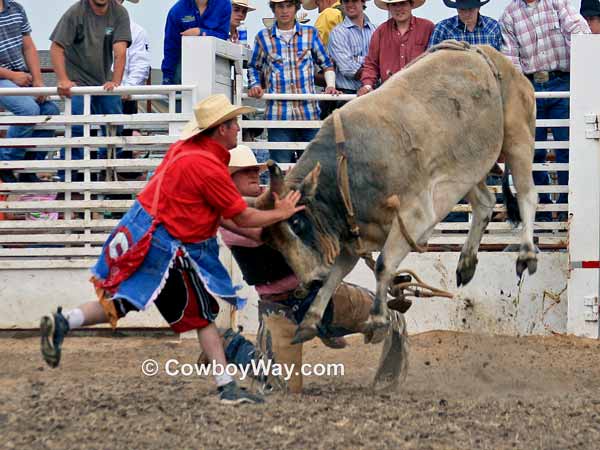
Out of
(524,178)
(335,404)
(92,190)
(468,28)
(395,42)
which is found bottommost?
(335,404)

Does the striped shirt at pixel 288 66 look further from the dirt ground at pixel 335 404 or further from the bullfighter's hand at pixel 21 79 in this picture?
the dirt ground at pixel 335 404

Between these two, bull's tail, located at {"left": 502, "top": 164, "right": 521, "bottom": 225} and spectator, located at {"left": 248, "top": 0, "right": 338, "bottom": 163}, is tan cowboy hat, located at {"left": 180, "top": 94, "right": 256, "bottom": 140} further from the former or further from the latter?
spectator, located at {"left": 248, "top": 0, "right": 338, "bottom": 163}

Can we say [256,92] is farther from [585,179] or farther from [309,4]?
[585,179]

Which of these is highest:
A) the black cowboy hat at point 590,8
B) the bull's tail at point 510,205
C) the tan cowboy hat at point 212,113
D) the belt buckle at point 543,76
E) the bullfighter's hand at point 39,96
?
the black cowboy hat at point 590,8

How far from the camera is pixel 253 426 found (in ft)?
17.3

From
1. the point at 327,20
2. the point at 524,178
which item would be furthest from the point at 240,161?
the point at 327,20

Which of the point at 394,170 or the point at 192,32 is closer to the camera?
the point at 394,170

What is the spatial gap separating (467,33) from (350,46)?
1026mm

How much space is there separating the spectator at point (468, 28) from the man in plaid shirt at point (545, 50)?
0.50 ft

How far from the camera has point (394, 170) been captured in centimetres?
599

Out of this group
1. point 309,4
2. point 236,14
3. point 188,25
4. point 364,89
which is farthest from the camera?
point 309,4

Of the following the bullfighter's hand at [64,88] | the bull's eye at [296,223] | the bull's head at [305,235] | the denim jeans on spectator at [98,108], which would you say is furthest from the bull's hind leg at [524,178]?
the bullfighter's hand at [64,88]

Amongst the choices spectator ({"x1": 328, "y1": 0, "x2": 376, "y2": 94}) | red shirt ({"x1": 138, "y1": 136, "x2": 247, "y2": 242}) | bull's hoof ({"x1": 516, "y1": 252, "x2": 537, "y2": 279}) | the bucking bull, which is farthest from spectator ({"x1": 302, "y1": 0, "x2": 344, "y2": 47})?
red shirt ({"x1": 138, "y1": 136, "x2": 247, "y2": 242})

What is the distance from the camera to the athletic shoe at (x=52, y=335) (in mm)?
5566
